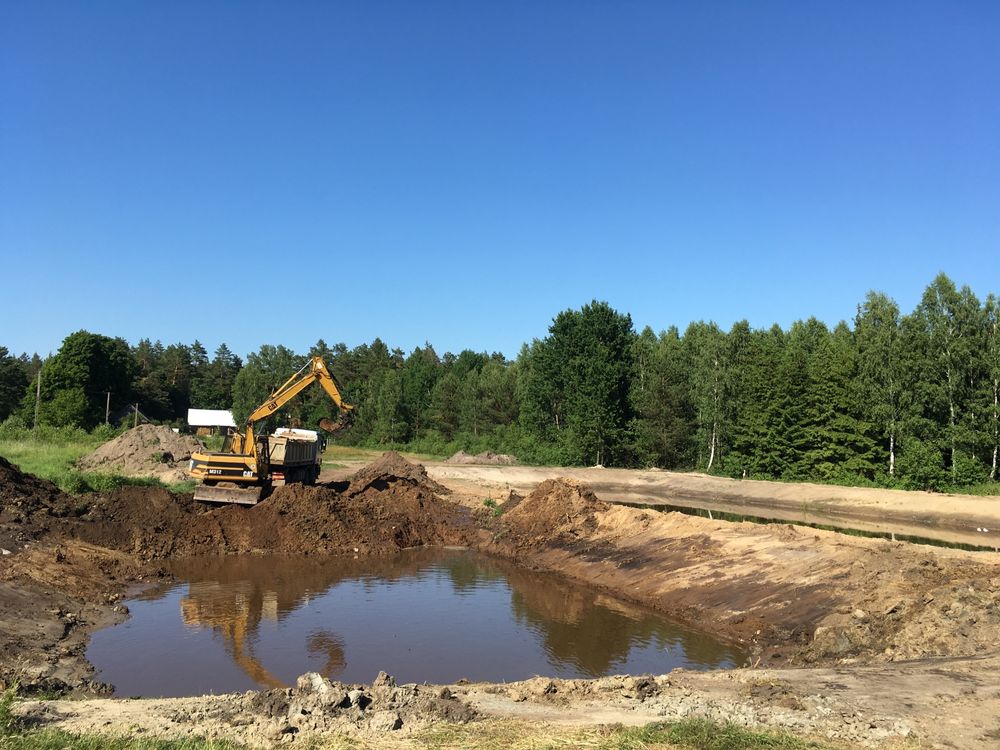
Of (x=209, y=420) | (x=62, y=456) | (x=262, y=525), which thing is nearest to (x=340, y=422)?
(x=209, y=420)

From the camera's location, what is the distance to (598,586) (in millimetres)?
20359

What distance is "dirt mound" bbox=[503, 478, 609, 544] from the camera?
25484mm

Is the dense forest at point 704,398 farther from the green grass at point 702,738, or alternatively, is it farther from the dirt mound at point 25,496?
the dirt mound at point 25,496

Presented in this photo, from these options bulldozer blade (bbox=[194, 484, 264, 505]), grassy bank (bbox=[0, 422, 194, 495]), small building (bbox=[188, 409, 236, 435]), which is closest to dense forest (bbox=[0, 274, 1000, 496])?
small building (bbox=[188, 409, 236, 435])

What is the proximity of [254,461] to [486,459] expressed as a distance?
34268mm

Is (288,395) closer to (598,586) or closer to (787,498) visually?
(598,586)

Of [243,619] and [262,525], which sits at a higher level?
[262,525]

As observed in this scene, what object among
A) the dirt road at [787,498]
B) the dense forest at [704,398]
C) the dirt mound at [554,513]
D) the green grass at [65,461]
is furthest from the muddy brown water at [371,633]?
the dense forest at [704,398]

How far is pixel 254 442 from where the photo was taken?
1036 inches

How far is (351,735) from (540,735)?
203 cm

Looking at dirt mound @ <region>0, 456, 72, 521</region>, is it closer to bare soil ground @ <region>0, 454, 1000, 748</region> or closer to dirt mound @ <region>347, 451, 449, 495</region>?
bare soil ground @ <region>0, 454, 1000, 748</region>

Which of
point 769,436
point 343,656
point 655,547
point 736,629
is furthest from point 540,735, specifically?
point 769,436

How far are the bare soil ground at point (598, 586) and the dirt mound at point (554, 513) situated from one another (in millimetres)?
90

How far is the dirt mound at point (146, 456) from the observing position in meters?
36.5
